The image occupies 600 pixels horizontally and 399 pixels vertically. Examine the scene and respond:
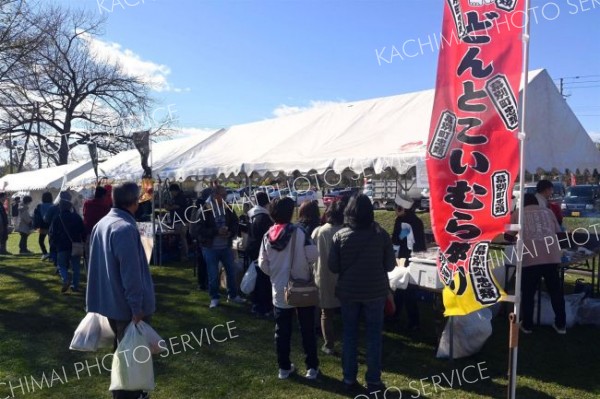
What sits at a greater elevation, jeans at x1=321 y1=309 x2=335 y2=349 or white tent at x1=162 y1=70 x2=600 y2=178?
white tent at x1=162 y1=70 x2=600 y2=178

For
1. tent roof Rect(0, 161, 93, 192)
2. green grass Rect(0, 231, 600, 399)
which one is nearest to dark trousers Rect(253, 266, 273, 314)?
green grass Rect(0, 231, 600, 399)

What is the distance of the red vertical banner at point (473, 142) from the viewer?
3.08 metres

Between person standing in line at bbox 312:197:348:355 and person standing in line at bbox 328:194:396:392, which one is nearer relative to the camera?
person standing in line at bbox 328:194:396:392

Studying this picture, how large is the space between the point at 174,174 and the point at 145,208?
11.4 feet

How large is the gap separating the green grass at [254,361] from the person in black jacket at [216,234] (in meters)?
0.53

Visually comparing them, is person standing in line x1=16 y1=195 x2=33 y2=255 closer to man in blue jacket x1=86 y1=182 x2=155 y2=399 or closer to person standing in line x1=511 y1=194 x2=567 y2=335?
man in blue jacket x1=86 y1=182 x2=155 y2=399

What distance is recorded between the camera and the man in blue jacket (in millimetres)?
3082

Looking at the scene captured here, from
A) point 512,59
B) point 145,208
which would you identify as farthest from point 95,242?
point 145,208

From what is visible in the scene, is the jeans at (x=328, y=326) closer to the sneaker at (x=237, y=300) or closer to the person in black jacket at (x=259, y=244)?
the person in black jacket at (x=259, y=244)

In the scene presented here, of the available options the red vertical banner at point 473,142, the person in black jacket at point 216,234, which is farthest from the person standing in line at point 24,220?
the red vertical banner at point 473,142

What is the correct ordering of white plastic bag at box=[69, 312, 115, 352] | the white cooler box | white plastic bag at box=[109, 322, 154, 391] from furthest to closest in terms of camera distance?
1. the white cooler box
2. white plastic bag at box=[69, 312, 115, 352]
3. white plastic bag at box=[109, 322, 154, 391]

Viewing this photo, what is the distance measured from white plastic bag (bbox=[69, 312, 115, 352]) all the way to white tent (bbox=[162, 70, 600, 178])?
3359 millimetres

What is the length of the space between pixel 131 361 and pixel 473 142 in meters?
2.69

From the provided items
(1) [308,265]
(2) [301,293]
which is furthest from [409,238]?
(2) [301,293]
